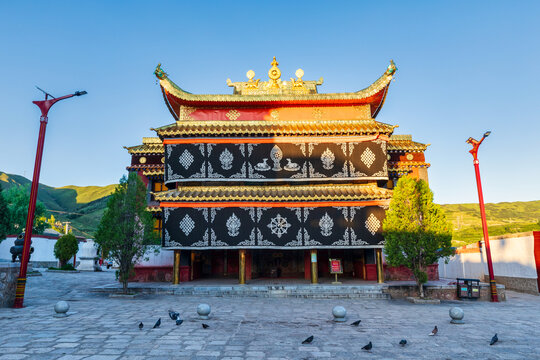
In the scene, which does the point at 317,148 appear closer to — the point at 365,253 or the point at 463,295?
the point at 365,253

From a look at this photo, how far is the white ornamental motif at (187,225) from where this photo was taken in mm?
18000

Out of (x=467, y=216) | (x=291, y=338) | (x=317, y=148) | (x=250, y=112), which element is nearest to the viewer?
(x=291, y=338)

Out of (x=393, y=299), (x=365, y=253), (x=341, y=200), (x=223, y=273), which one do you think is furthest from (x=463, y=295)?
(x=223, y=273)

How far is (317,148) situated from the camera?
19297mm

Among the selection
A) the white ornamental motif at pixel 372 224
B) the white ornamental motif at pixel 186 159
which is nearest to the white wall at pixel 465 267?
the white ornamental motif at pixel 372 224

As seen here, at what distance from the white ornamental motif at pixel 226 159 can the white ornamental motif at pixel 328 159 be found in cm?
557

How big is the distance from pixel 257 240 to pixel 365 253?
23.5 feet

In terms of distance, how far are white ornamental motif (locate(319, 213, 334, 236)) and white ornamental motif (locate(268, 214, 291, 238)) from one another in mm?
1889

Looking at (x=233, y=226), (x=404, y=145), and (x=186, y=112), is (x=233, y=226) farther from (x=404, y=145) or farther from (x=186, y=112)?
(x=404, y=145)

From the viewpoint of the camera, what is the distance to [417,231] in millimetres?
14211

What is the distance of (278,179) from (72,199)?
169 metres

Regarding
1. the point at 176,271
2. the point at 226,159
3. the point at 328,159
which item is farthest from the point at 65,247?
the point at 328,159

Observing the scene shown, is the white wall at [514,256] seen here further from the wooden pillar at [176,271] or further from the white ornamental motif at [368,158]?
the wooden pillar at [176,271]

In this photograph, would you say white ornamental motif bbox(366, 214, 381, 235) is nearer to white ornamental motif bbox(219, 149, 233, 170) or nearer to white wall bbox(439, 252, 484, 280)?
white ornamental motif bbox(219, 149, 233, 170)
